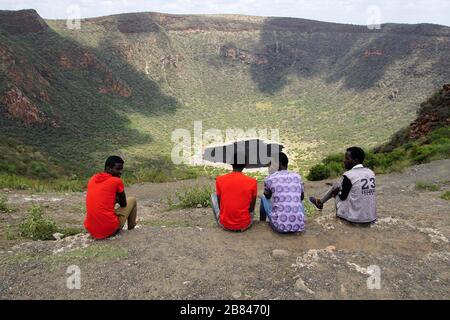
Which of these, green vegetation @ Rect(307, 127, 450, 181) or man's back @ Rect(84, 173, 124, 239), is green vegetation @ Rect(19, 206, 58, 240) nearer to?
man's back @ Rect(84, 173, 124, 239)

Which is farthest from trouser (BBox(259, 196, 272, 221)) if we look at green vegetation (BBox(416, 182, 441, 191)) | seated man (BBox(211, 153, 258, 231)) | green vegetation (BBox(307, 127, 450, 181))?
green vegetation (BBox(307, 127, 450, 181))

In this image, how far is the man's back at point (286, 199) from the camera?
19.8 ft

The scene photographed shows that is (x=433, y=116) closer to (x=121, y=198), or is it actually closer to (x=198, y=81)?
(x=121, y=198)

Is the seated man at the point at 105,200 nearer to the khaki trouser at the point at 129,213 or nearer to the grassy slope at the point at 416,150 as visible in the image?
the khaki trouser at the point at 129,213

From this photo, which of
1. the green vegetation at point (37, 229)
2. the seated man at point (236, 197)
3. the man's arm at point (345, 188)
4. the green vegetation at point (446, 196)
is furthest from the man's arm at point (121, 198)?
the green vegetation at point (446, 196)

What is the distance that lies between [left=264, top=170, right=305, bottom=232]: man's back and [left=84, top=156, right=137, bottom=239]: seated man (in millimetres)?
2258

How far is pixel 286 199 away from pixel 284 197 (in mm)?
42

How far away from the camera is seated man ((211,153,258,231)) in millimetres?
5996

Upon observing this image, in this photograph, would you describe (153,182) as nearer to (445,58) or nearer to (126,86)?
(126,86)

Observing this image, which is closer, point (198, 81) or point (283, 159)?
point (283, 159)

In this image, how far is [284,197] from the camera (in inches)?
237

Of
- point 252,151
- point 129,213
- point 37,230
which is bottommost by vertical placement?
point 252,151

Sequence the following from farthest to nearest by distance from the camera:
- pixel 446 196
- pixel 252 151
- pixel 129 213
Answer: pixel 252 151 → pixel 446 196 → pixel 129 213

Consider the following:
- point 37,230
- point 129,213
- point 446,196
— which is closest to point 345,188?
point 129,213
